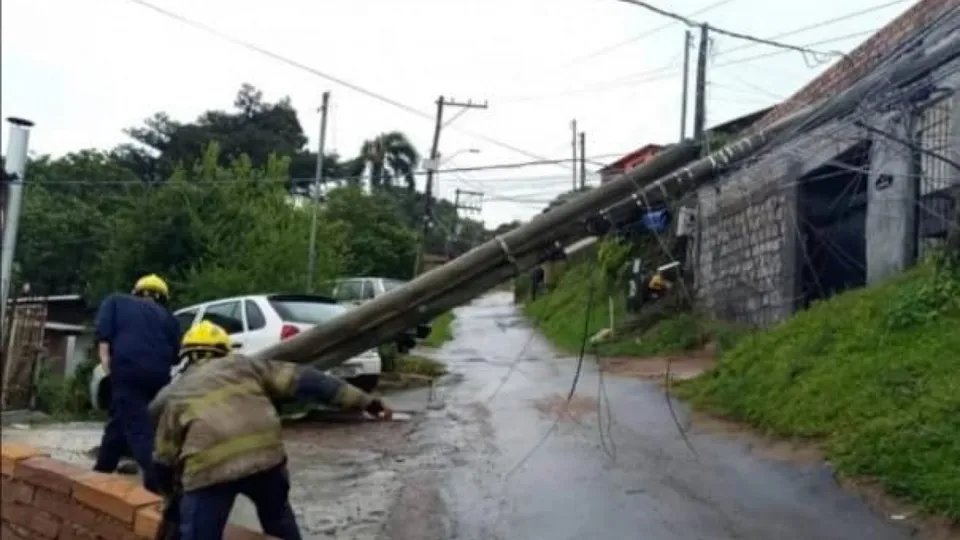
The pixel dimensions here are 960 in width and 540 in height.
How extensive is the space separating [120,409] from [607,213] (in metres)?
3.65

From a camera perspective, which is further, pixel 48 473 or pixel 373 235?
pixel 373 235

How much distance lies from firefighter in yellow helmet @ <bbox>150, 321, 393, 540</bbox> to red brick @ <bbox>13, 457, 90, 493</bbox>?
3.45 ft

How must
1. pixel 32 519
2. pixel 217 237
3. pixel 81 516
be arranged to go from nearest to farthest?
pixel 81 516 < pixel 32 519 < pixel 217 237

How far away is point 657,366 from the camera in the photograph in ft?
60.2

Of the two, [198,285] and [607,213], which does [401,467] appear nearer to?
[607,213]

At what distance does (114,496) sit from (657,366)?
1388 cm

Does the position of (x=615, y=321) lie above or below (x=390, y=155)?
below

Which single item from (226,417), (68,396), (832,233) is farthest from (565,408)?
(226,417)

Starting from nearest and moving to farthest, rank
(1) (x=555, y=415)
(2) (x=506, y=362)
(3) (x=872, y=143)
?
(3) (x=872, y=143) → (1) (x=555, y=415) → (2) (x=506, y=362)

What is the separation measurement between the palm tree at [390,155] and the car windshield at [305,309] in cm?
3375

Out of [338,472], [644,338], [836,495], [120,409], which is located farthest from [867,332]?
[644,338]

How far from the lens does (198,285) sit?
1834cm

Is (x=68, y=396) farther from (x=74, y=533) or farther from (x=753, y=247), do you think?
(x=753, y=247)

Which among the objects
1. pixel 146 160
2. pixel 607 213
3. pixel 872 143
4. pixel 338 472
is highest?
pixel 146 160
